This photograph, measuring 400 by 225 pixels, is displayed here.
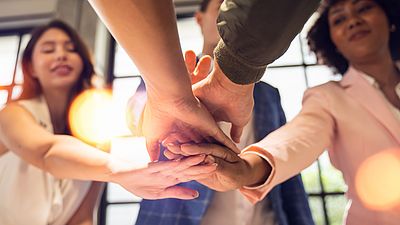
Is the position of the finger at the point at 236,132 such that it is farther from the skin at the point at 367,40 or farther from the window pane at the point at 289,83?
the window pane at the point at 289,83

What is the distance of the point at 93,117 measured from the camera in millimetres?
1356

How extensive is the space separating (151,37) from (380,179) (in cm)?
58

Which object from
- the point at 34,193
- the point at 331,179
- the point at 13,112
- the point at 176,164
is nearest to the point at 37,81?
the point at 13,112

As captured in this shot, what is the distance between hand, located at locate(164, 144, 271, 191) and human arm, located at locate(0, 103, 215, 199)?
0.09ft

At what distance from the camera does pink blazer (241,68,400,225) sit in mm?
760

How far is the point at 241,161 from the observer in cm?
65

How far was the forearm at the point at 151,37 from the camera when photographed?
0.41 meters

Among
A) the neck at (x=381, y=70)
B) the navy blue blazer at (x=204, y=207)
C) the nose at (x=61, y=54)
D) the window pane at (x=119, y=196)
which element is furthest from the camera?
the window pane at (x=119, y=196)

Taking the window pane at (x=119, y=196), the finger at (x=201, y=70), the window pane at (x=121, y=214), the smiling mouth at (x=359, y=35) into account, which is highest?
the finger at (x=201, y=70)

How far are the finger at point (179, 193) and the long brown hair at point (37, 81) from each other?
1.64 feet

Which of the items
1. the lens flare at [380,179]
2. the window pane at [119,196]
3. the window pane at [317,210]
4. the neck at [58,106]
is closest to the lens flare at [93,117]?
the neck at [58,106]

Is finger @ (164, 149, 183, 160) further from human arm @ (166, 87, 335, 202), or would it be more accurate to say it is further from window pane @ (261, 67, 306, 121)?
window pane @ (261, 67, 306, 121)

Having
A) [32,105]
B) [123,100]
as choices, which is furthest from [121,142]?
[32,105]

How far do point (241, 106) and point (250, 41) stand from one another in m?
0.15
